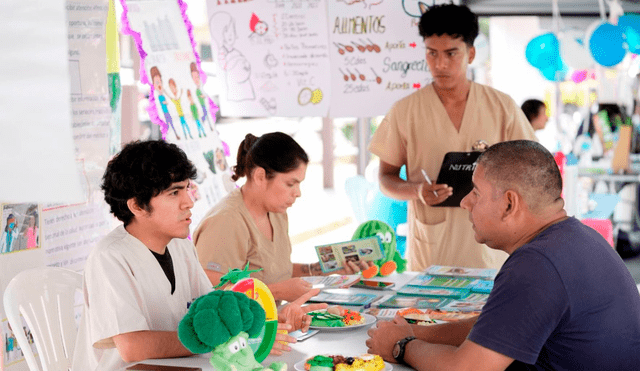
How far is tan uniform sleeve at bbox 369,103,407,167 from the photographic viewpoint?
3.42 meters

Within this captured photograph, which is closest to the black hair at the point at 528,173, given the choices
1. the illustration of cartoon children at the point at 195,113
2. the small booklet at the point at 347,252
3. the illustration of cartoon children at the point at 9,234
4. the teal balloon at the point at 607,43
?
the small booklet at the point at 347,252

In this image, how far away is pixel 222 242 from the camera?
260 cm

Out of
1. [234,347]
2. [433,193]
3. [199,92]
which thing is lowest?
[234,347]

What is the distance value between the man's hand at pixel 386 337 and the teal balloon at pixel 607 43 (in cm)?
399

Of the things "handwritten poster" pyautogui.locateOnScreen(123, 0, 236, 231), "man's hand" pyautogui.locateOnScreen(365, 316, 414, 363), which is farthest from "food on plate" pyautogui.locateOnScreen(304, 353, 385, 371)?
"handwritten poster" pyautogui.locateOnScreen(123, 0, 236, 231)

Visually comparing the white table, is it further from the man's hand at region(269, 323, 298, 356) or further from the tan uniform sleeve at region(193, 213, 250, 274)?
the tan uniform sleeve at region(193, 213, 250, 274)

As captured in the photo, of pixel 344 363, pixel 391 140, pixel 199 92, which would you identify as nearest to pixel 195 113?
pixel 199 92

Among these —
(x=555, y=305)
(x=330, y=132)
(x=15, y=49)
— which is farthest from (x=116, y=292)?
(x=330, y=132)

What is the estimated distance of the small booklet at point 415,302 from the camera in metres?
2.46

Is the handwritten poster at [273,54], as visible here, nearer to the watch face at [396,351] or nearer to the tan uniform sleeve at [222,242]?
the tan uniform sleeve at [222,242]

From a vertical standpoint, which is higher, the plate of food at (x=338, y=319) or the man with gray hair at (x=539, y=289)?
the man with gray hair at (x=539, y=289)

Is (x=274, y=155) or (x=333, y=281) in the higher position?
(x=274, y=155)

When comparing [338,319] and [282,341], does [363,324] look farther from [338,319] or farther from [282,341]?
[282,341]

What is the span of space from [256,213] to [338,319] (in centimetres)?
71
